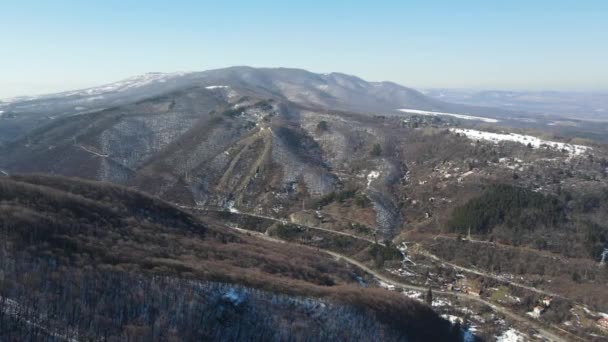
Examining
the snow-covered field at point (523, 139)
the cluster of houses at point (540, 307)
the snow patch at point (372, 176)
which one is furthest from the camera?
the snow-covered field at point (523, 139)

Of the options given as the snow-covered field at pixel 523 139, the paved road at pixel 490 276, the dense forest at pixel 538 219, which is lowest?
the paved road at pixel 490 276

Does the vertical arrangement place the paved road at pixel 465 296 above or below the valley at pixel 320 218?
below

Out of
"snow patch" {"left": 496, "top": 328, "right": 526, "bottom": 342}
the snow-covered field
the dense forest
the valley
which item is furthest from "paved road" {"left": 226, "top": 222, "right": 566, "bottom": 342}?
the snow-covered field

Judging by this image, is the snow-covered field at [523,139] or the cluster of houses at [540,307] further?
the snow-covered field at [523,139]

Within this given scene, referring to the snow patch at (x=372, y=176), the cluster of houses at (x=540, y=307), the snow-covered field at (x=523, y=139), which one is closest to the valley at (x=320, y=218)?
the cluster of houses at (x=540, y=307)

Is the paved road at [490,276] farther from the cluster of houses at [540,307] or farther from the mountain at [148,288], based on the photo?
the mountain at [148,288]

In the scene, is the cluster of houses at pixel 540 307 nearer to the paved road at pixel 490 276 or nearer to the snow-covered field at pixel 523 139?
the paved road at pixel 490 276

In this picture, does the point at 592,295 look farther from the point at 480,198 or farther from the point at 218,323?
the point at 218,323

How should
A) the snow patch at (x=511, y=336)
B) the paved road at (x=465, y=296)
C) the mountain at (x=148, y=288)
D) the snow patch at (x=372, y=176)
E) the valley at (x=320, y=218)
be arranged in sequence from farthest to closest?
the snow patch at (x=372, y=176) < the paved road at (x=465, y=296) < the snow patch at (x=511, y=336) < the valley at (x=320, y=218) < the mountain at (x=148, y=288)
